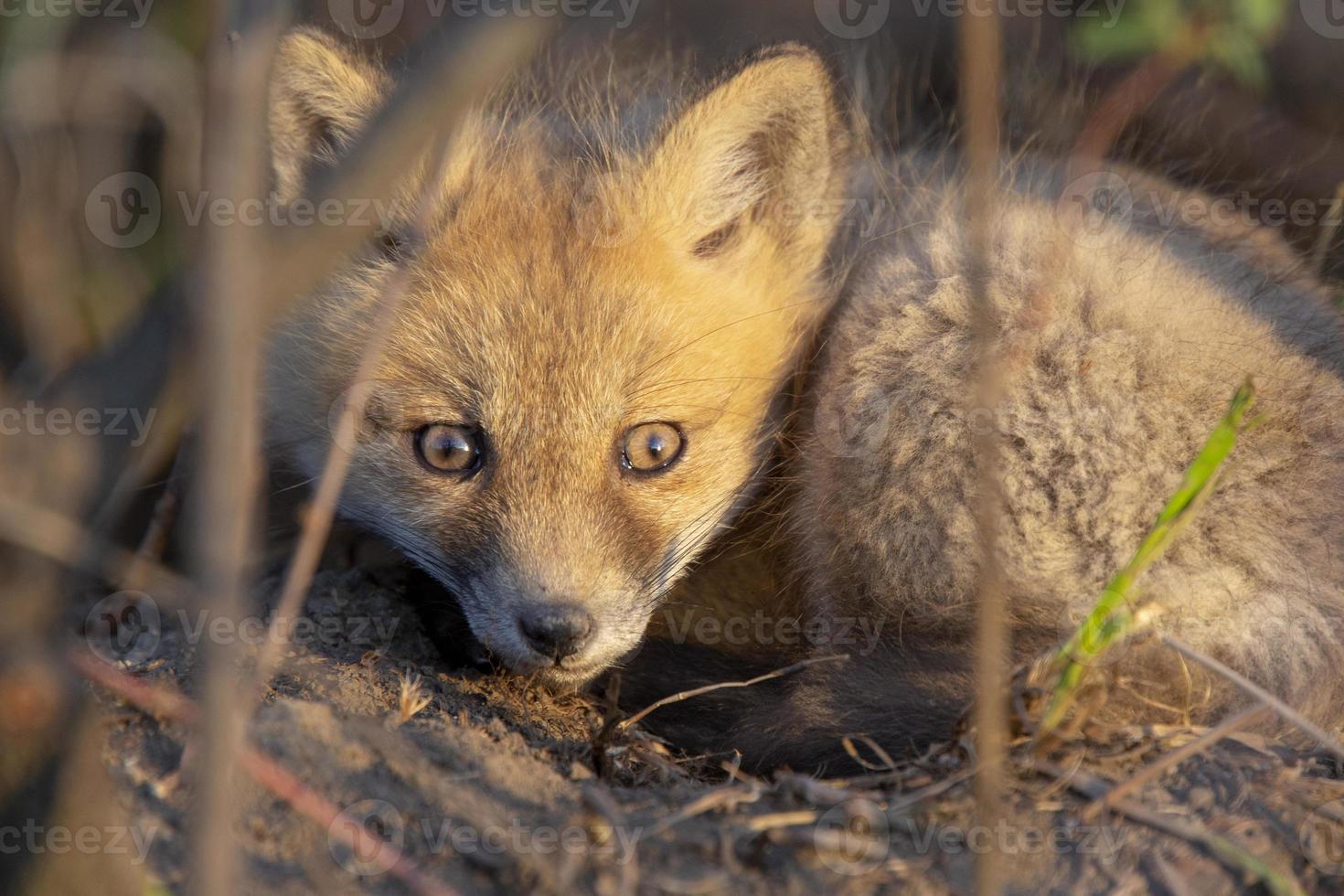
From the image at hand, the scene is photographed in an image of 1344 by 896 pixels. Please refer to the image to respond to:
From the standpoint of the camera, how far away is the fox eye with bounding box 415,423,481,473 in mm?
2559

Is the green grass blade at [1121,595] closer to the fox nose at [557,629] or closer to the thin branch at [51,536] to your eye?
the fox nose at [557,629]

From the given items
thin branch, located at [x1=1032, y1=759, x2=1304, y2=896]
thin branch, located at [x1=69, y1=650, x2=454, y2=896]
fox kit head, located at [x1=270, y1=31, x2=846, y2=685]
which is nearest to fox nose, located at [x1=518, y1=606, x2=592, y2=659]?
fox kit head, located at [x1=270, y1=31, x2=846, y2=685]

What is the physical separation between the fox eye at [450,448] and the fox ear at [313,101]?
708 mm

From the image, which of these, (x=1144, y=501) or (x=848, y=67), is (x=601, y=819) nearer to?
(x=1144, y=501)

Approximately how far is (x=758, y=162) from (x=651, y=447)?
836mm

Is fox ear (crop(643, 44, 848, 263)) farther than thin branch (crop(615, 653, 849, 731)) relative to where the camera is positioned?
Yes

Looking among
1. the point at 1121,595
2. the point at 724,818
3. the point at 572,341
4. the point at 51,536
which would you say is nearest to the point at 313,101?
the point at 572,341

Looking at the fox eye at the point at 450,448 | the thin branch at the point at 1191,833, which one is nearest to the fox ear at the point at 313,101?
the fox eye at the point at 450,448

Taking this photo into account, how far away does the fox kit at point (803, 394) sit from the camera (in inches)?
83.4

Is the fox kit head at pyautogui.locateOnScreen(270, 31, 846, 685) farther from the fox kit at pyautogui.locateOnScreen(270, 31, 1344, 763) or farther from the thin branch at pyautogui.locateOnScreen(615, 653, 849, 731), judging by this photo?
the thin branch at pyautogui.locateOnScreen(615, 653, 849, 731)

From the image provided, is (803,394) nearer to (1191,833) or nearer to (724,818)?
(724,818)

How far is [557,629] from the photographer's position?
2287mm

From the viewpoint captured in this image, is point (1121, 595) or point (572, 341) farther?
point (572, 341)

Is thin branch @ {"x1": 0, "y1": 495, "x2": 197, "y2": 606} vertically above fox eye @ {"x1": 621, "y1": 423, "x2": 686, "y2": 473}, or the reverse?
fox eye @ {"x1": 621, "y1": 423, "x2": 686, "y2": 473}
